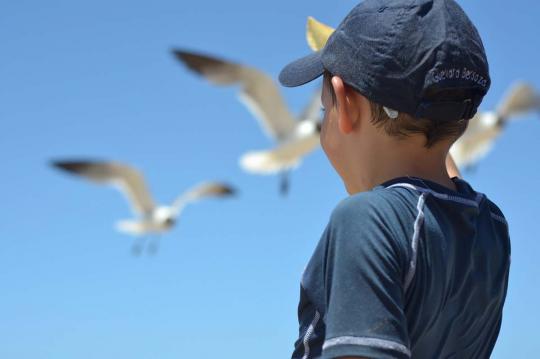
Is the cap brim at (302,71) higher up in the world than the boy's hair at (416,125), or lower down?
higher up

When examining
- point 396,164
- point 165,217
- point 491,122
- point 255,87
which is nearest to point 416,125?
point 396,164

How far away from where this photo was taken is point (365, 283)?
1.02 m

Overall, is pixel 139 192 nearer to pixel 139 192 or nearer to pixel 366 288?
pixel 139 192

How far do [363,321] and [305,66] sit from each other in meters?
0.43

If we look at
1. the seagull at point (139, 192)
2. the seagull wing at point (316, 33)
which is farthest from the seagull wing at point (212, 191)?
the seagull wing at point (316, 33)

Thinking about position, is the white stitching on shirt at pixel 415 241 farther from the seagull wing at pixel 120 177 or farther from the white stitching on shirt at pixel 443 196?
the seagull wing at pixel 120 177

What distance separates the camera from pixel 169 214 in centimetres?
1967

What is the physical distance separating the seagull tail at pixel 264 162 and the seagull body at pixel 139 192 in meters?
2.84

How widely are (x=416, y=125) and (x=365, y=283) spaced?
0.25m

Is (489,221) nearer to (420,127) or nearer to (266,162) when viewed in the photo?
(420,127)

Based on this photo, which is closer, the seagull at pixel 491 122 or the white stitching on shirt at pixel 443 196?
the white stitching on shirt at pixel 443 196

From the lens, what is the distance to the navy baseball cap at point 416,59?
3.68ft

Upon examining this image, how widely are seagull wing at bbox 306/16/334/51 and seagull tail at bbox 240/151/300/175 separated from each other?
13205mm

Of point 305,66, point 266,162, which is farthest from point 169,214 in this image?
point 305,66
